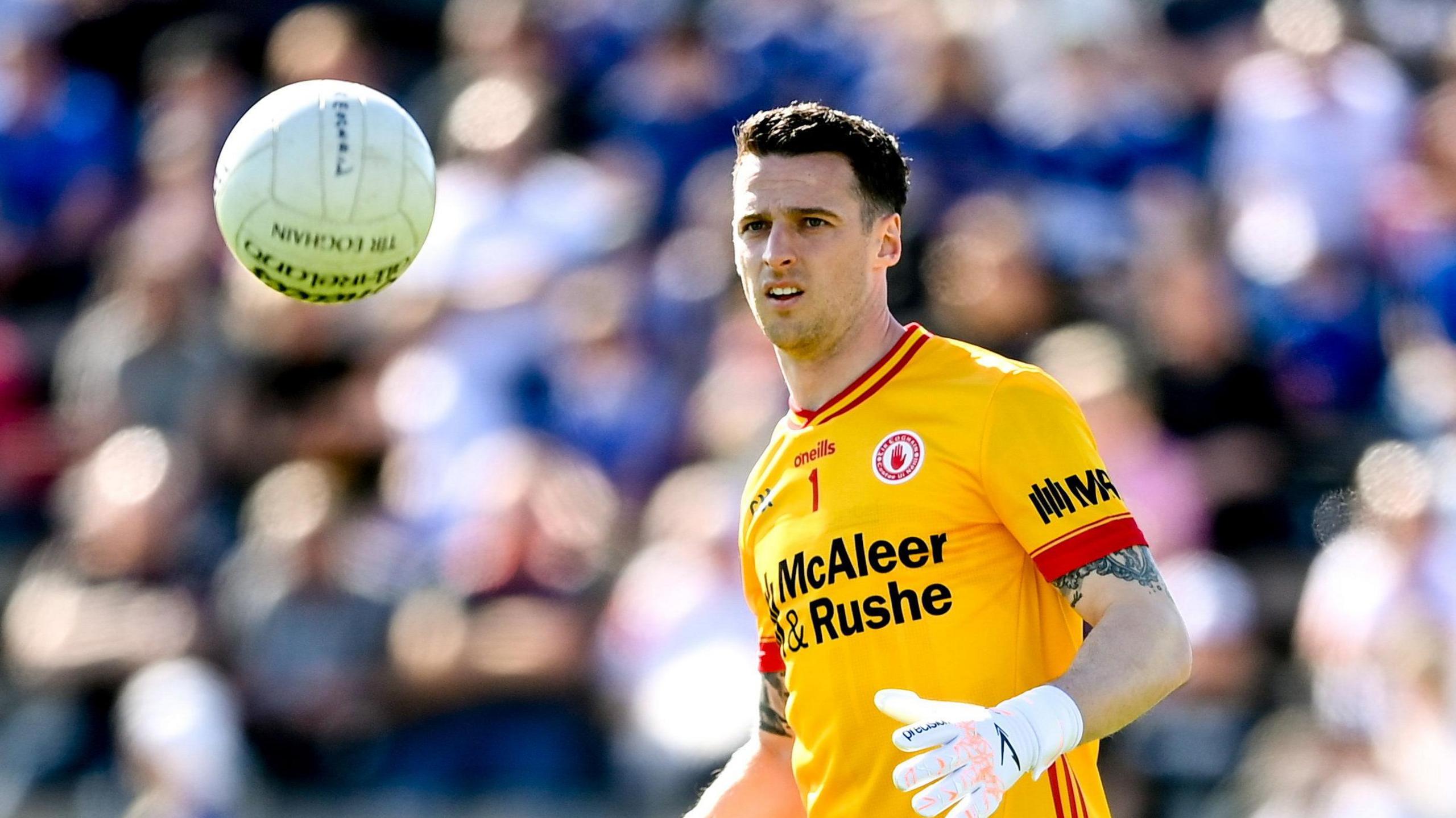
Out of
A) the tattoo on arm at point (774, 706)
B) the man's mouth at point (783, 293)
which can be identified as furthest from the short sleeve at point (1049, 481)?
the tattoo on arm at point (774, 706)

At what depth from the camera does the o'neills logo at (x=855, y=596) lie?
5.30m

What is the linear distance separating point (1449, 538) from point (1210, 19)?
474 cm

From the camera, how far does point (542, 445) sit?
1152 centimetres

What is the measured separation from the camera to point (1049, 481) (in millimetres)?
5113

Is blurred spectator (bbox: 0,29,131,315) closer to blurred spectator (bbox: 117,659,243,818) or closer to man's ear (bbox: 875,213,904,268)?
blurred spectator (bbox: 117,659,243,818)

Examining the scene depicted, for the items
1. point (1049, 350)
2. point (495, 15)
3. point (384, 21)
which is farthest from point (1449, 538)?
point (384, 21)

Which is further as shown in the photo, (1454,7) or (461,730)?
(1454,7)

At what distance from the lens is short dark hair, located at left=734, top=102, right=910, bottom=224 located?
5.77 meters

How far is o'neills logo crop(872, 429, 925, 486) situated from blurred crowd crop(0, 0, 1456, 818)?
4386 millimetres

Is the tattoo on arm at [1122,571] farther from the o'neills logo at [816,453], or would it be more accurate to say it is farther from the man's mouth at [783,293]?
the man's mouth at [783,293]

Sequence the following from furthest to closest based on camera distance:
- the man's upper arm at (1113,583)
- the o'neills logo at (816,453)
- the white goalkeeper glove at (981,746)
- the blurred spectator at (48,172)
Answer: the blurred spectator at (48,172)
the o'neills logo at (816,453)
the man's upper arm at (1113,583)
the white goalkeeper glove at (981,746)

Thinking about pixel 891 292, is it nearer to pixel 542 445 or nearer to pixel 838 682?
pixel 542 445

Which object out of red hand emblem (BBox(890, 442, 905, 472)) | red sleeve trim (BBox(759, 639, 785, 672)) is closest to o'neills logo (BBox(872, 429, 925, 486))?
red hand emblem (BBox(890, 442, 905, 472))

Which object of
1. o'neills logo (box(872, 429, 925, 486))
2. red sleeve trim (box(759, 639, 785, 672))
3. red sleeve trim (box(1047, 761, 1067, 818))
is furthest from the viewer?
red sleeve trim (box(759, 639, 785, 672))
